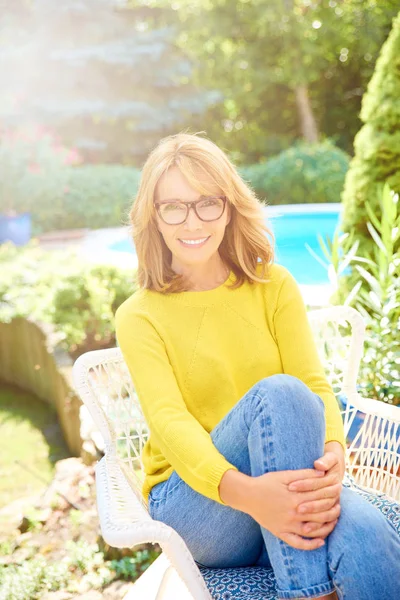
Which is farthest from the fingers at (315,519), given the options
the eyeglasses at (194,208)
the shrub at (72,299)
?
the shrub at (72,299)

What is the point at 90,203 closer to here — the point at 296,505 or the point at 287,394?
the point at 287,394

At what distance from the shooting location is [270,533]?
1.21m

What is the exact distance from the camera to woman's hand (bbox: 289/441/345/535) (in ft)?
3.86

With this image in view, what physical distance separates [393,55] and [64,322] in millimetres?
2355

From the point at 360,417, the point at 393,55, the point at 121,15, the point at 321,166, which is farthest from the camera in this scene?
the point at 121,15

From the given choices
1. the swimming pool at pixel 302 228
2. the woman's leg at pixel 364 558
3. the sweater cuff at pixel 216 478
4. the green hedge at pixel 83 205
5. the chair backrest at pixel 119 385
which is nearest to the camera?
the woman's leg at pixel 364 558

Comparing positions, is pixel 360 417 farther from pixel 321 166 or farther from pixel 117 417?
pixel 321 166

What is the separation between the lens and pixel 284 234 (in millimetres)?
9195

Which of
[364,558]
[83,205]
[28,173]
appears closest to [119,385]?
[364,558]

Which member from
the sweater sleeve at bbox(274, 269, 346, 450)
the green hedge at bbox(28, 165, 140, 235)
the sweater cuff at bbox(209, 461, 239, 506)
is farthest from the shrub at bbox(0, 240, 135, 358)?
the green hedge at bbox(28, 165, 140, 235)

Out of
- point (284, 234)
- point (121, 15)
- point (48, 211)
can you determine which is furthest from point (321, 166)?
point (121, 15)

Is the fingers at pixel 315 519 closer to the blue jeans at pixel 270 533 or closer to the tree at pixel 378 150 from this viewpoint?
the blue jeans at pixel 270 533

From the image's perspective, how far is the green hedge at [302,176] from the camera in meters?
10.8

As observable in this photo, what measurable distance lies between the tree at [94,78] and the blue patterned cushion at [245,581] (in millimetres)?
13284
